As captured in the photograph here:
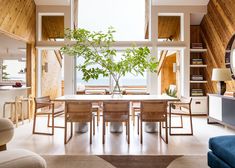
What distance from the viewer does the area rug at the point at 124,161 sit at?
281 cm

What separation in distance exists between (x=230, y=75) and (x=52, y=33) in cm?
492

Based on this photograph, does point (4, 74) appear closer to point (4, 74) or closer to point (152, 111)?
point (4, 74)

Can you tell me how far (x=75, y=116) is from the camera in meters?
3.69

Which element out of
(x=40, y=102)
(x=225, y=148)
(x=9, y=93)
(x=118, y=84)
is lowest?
(x=225, y=148)

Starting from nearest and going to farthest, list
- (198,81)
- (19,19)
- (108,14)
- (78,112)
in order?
(78,112), (19,19), (198,81), (108,14)

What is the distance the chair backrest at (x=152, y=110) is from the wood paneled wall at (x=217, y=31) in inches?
96.6

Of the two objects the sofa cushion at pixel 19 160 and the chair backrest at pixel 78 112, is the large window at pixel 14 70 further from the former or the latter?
the sofa cushion at pixel 19 160

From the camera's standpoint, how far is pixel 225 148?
2.18 meters

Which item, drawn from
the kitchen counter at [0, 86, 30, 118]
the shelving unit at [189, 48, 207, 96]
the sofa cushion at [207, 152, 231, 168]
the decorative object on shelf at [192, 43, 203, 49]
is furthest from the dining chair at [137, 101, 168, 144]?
the decorative object on shelf at [192, 43, 203, 49]

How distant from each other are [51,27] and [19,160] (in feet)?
19.3

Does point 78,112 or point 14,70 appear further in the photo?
point 14,70

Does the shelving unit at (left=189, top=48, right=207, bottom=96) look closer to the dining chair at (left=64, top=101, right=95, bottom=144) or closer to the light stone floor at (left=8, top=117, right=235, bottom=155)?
the light stone floor at (left=8, top=117, right=235, bottom=155)

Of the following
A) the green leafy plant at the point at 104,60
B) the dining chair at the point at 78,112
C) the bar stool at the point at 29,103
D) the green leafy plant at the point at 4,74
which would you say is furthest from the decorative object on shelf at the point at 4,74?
the dining chair at the point at 78,112

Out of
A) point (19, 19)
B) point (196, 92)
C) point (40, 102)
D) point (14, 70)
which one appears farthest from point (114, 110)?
point (14, 70)
